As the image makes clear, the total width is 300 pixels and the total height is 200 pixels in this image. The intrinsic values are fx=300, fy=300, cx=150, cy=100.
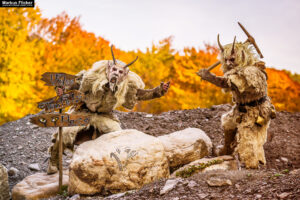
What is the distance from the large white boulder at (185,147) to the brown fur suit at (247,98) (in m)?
0.65

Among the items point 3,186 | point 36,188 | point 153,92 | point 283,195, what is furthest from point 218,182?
point 3,186

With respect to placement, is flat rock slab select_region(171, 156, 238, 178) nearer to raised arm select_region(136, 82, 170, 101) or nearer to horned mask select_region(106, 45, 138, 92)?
raised arm select_region(136, 82, 170, 101)

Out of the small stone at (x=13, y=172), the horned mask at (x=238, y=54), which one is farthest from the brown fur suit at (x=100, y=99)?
the small stone at (x=13, y=172)

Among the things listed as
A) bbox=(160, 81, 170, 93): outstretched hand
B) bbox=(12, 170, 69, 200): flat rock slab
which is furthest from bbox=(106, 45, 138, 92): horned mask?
bbox=(12, 170, 69, 200): flat rock slab

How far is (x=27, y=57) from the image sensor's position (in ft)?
Answer: 27.7

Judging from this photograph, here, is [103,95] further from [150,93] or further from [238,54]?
[238,54]

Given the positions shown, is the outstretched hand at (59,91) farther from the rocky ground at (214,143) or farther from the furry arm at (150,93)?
the rocky ground at (214,143)

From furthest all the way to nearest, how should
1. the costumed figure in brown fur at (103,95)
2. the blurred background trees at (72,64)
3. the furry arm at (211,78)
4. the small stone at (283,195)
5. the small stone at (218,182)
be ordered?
the blurred background trees at (72,64)
the costumed figure in brown fur at (103,95)
the furry arm at (211,78)
the small stone at (218,182)
the small stone at (283,195)

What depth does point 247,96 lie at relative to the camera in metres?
4.24

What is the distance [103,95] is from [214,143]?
123 inches

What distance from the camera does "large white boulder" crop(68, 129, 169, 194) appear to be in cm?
363

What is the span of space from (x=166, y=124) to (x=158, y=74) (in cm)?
467

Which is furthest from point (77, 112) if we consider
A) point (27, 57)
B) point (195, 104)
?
point (195, 104)

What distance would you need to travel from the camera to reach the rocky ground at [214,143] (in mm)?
2609
